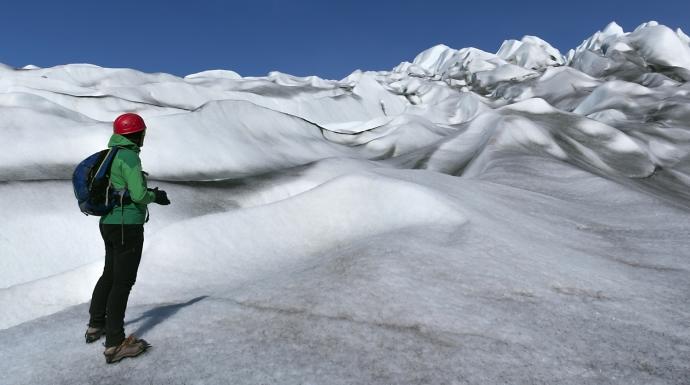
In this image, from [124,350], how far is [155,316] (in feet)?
4.47

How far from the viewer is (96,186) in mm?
4523

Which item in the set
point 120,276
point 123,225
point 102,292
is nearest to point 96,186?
point 123,225

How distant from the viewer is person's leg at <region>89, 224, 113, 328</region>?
4.91m

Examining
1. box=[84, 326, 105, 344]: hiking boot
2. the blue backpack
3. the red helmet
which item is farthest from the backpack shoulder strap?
box=[84, 326, 105, 344]: hiking boot

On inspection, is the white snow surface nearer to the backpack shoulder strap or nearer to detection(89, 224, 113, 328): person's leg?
detection(89, 224, 113, 328): person's leg

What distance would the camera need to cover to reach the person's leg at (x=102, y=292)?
491 cm

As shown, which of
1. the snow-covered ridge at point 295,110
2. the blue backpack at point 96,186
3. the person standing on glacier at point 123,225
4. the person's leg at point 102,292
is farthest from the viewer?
the snow-covered ridge at point 295,110

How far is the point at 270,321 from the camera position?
18.5ft

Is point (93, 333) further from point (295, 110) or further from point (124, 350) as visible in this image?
point (295, 110)

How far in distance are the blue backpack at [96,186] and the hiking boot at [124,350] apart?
4.47 feet

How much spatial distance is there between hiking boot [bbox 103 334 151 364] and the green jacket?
1.24 metres

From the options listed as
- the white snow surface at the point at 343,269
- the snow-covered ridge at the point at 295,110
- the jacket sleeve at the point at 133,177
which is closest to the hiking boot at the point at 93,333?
the white snow surface at the point at 343,269

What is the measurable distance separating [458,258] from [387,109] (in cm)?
6714

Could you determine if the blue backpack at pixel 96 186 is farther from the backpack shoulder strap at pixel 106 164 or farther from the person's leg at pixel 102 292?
the person's leg at pixel 102 292
